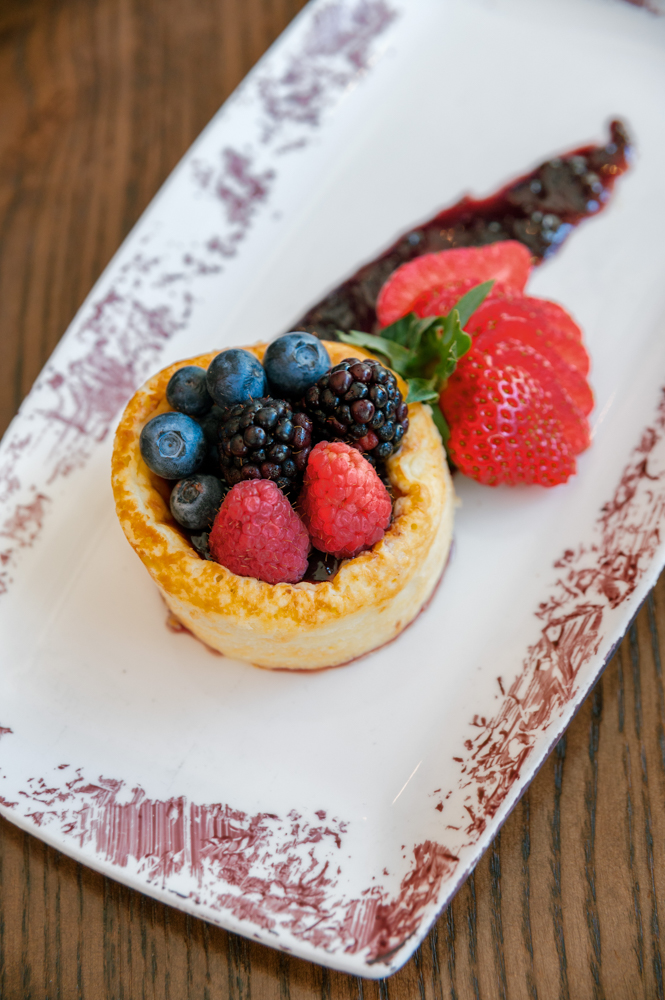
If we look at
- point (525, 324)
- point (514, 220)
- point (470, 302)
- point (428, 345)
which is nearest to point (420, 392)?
point (428, 345)

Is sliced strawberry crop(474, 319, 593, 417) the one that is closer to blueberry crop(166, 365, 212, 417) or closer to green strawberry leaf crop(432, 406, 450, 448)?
green strawberry leaf crop(432, 406, 450, 448)

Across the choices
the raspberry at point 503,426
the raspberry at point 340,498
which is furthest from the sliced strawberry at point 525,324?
the raspberry at point 340,498

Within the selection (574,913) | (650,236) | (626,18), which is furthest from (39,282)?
(574,913)

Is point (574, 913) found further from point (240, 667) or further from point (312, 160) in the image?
point (312, 160)

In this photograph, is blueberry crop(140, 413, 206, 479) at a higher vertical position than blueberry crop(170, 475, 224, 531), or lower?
higher

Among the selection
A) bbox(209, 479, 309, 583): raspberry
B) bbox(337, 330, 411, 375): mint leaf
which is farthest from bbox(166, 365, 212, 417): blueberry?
bbox(337, 330, 411, 375): mint leaf

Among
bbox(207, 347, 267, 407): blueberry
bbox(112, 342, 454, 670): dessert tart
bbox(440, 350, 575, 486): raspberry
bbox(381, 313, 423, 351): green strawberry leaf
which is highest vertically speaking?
bbox(381, 313, 423, 351): green strawberry leaf
